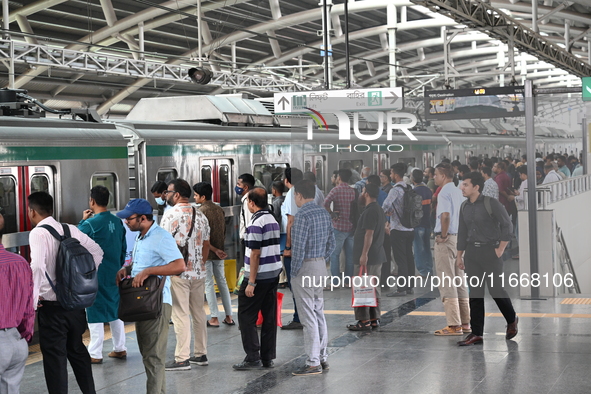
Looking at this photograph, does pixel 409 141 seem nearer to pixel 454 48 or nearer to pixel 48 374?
pixel 48 374

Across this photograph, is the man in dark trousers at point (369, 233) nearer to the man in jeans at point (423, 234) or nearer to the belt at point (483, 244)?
the man in jeans at point (423, 234)

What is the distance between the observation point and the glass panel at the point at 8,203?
8586mm

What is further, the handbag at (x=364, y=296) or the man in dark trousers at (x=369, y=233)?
the handbag at (x=364, y=296)

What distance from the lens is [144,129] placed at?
36.7 feet

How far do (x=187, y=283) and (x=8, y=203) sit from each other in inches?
102

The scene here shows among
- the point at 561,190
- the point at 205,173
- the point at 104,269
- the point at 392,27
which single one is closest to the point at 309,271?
the point at 104,269

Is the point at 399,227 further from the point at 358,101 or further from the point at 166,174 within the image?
the point at 166,174

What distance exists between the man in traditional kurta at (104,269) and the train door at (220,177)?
4540mm

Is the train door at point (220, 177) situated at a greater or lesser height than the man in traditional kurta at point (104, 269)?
greater

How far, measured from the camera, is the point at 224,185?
1271cm

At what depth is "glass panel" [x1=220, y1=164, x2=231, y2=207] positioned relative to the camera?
1259cm

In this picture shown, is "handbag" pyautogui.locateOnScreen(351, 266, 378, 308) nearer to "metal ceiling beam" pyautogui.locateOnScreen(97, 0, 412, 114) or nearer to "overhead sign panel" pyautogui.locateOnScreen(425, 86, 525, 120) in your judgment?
"overhead sign panel" pyautogui.locateOnScreen(425, 86, 525, 120)

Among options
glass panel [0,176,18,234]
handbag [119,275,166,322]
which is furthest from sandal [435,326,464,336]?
glass panel [0,176,18,234]

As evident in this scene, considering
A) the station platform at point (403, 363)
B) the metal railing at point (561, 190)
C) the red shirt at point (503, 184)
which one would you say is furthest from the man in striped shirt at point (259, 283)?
the metal railing at point (561, 190)
